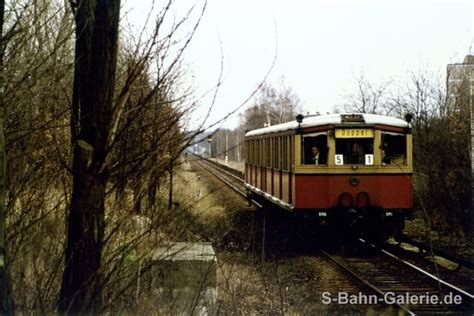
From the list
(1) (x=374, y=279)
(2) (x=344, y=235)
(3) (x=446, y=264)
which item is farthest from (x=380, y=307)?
(2) (x=344, y=235)

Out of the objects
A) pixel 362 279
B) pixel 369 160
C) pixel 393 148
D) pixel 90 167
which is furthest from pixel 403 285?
pixel 90 167

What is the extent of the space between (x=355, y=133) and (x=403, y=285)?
13.4 ft

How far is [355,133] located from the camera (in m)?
12.7

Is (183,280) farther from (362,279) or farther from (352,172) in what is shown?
(352,172)

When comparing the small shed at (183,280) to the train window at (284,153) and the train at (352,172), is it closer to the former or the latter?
the train at (352,172)

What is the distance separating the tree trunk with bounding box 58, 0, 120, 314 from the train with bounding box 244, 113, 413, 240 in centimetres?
864

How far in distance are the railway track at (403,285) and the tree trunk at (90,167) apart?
3.74 m

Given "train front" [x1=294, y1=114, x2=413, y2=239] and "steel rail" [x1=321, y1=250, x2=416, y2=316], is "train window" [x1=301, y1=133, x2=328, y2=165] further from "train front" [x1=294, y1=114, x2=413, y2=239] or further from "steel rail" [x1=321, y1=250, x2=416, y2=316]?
"steel rail" [x1=321, y1=250, x2=416, y2=316]

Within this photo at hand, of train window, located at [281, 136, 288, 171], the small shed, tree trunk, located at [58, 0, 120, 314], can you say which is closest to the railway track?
train window, located at [281, 136, 288, 171]

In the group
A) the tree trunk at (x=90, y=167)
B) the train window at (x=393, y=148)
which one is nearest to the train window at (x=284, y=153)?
the train window at (x=393, y=148)

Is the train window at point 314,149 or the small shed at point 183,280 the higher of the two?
the train window at point 314,149

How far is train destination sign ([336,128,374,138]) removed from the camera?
494 inches

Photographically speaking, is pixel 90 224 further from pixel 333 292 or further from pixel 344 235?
pixel 344 235

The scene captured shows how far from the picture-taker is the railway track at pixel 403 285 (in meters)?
7.97
